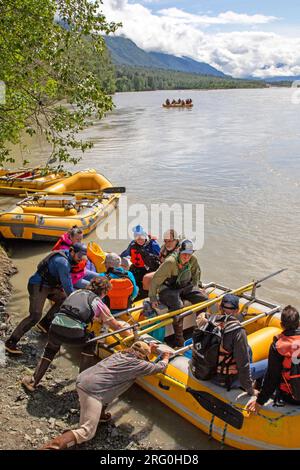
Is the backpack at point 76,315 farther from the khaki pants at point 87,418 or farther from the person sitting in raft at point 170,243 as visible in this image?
the person sitting in raft at point 170,243

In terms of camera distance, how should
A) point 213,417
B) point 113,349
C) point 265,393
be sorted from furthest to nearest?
point 113,349 < point 213,417 < point 265,393

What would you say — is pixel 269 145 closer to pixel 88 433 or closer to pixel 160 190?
pixel 160 190

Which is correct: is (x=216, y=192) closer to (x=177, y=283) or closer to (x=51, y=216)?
(x=51, y=216)

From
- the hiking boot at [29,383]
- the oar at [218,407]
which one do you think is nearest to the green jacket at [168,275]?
the oar at [218,407]

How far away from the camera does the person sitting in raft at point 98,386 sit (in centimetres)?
419

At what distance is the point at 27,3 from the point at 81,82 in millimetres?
1605

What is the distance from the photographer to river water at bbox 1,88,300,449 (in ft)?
29.9

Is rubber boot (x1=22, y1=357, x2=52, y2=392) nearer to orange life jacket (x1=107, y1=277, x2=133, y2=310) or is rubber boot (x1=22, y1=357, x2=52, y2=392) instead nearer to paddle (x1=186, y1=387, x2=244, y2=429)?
orange life jacket (x1=107, y1=277, x2=133, y2=310)

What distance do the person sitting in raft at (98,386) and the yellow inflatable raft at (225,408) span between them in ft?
1.51

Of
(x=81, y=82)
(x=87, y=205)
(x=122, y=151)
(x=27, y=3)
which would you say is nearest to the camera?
(x=27, y=3)

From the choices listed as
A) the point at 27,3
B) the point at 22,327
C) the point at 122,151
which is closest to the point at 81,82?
the point at 27,3

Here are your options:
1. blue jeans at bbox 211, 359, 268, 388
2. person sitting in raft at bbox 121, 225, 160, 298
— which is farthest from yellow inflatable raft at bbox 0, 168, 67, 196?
blue jeans at bbox 211, 359, 268, 388

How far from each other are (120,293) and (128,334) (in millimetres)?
582

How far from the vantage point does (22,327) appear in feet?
19.7
